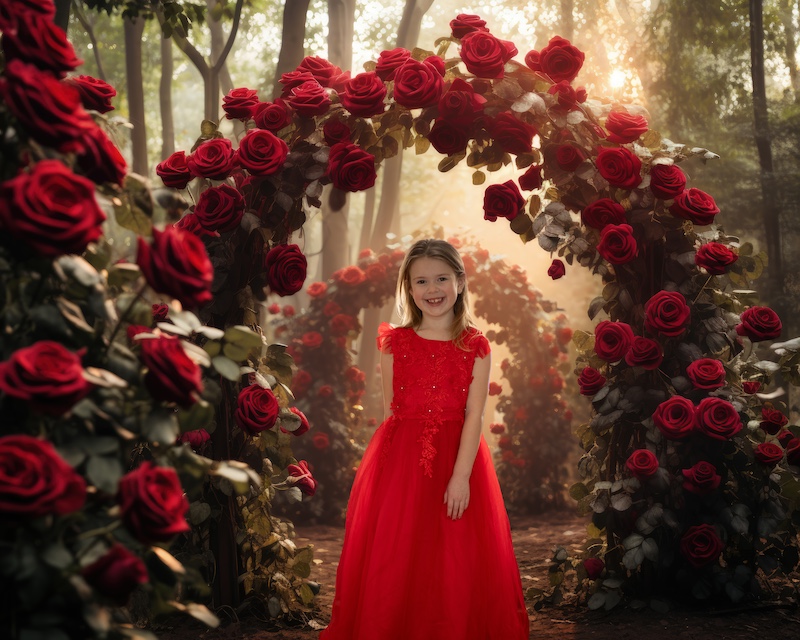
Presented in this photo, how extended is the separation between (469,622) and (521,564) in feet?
8.02

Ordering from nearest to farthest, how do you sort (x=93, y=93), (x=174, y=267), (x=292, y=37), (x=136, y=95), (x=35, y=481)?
1. (x=35, y=481)
2. (x=174, y=267)
3. (x=93, y=93)
4. (x=292, y=37)
5. (x=136, y=95)

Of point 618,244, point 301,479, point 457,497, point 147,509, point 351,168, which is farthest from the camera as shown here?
point 301,479

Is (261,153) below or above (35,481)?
above

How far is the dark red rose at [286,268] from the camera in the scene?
140 inches

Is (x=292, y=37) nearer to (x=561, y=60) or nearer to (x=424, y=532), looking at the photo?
(x=561, y=60)

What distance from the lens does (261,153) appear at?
11.7 ft

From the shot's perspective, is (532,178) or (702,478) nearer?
(702,478)

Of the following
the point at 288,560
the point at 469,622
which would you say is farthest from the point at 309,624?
the point at 469,622

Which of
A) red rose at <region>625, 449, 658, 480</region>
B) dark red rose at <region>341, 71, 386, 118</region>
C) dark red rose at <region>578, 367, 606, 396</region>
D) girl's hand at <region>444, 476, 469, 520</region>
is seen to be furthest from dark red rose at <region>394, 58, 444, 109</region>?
red rose at <region>625, 449, 658, 480</region>

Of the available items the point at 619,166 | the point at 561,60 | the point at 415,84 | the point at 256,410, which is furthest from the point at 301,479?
the point at 561,60

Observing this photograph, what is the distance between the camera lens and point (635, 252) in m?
3.76

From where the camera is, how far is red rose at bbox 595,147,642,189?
3746mm

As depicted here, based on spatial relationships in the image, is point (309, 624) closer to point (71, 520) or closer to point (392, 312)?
point (71, 520)

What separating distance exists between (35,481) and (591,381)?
295cm
